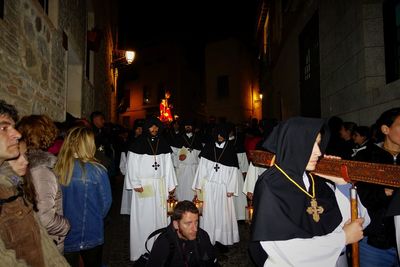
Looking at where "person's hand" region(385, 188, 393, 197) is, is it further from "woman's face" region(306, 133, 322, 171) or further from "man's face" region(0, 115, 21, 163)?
"man's face" region(0, 115, 21, 163)

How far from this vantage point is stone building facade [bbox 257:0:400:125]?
535 cm

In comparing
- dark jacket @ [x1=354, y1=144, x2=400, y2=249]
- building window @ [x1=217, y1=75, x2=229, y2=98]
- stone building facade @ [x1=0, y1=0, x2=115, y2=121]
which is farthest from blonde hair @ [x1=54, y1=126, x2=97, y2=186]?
building window @ [x1=217, y1=75, x2=229, y2=98]

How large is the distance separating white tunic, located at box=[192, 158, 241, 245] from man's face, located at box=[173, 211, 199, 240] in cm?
269

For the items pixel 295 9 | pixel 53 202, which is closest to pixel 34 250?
pixel 53 202

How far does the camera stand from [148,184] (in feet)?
17.5

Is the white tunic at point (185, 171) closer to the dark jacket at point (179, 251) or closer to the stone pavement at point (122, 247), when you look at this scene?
the stone pavement at point (122, 247)

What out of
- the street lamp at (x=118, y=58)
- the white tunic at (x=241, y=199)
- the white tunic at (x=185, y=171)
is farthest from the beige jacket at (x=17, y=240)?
the street lamp at (x=118, y=58)

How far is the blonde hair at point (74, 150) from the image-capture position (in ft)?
10.0

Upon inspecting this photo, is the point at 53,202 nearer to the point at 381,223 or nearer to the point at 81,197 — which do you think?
the point at 81,197

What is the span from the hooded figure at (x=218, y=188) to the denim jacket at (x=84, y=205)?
2.99m

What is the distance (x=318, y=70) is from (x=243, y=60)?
21.3 metres

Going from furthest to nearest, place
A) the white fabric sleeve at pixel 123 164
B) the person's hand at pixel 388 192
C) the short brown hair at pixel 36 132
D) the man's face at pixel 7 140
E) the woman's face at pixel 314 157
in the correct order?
the white fabric sleeve at pixel 123 164 < the short brown hair at pixel 36 132 < the person's hand at pixel 388 192 < the woman's face at pixel 314 157 < the man's face at pixel 7 140

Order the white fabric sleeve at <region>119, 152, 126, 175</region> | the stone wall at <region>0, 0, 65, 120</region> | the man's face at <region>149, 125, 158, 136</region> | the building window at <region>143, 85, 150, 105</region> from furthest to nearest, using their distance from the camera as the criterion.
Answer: the building window at <region>143, 85, 150, 105</region> < the white fabric sleeve at <region>119, 152, 126, 175</region> < the man's face at <region>149, 125, 158, 136</region> < the stone wall at <region>0, 0, 65, 120</region>

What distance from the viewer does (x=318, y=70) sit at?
28.3ft
